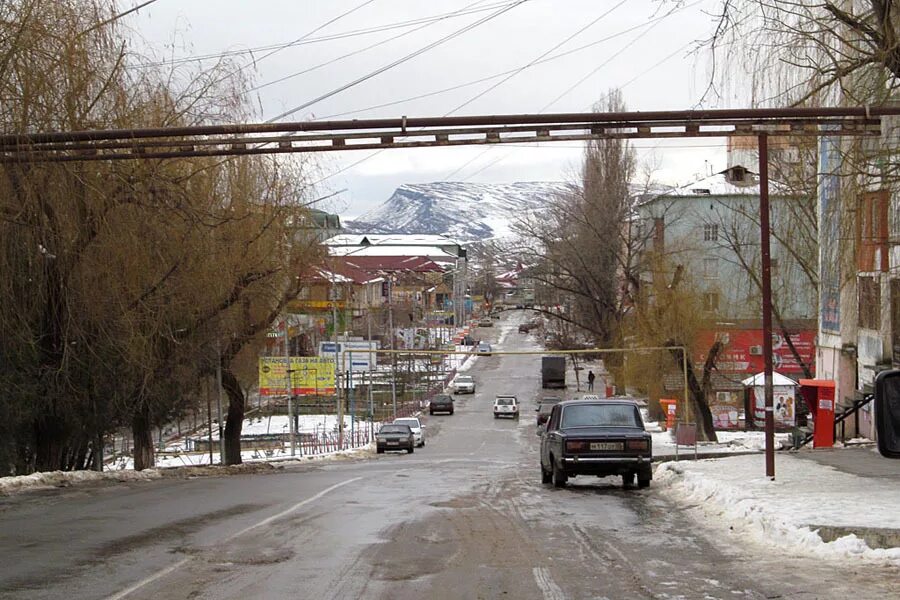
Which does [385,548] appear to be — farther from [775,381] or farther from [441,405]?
[441,405]

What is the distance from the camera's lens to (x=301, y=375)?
52281 mm

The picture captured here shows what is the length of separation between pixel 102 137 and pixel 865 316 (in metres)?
23.6

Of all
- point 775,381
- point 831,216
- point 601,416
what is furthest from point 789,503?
point 775,381

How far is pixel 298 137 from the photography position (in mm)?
16656

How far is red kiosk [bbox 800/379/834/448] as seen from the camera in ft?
93.5

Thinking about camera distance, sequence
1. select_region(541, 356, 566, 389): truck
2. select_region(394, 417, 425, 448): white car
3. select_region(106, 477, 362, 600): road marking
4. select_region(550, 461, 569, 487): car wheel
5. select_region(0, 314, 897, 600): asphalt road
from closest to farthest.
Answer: select_region(106, 477, 362, 600): road marking, select_region(0, 314, 897, 600): asphalt road, select_region(550, 461, 569, 487): car wheel, select_region(394, 417, 425, 448): white car, select_region(541, 356, 566, 389): truck

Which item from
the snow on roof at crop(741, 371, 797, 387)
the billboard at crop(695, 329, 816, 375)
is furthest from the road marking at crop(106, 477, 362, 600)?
the billboard at crop(695, 329, 816, 375)

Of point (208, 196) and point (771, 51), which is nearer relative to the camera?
point (771, 51)

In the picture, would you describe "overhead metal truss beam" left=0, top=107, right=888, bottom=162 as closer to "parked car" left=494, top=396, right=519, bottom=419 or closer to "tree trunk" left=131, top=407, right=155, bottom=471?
"tree trunk" left=131, top=407, right=155, bottom=471

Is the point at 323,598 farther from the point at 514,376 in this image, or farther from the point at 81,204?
the point at 514,376

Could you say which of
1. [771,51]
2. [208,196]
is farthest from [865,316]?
[208,196]

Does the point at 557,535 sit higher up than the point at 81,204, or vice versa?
the point at 81,204

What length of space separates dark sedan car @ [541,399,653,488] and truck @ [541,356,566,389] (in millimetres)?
67140

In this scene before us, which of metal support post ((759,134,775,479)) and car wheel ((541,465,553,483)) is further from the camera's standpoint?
car wheel ((541,465,553,483))
